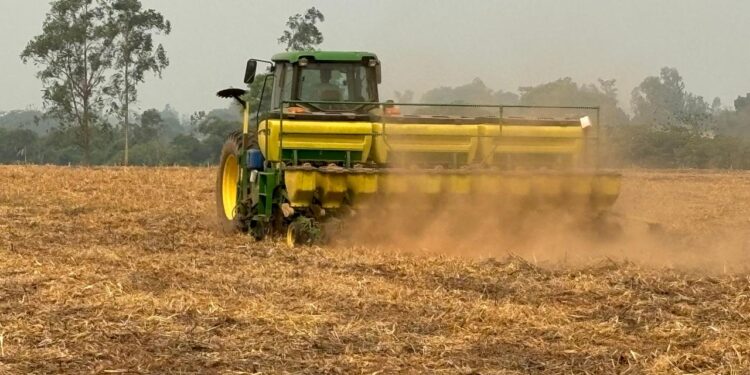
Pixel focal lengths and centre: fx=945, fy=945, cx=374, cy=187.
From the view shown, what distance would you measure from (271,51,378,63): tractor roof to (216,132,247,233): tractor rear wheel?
136 cm

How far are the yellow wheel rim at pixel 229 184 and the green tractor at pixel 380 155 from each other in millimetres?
1109

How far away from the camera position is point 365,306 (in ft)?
20.5

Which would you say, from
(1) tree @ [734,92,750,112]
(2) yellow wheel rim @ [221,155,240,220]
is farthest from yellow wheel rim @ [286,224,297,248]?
(1) tree @ [734,92,750,112]

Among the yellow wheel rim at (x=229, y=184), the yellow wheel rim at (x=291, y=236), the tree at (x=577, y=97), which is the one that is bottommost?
the yellow wheel rim at (x=291, y=236)

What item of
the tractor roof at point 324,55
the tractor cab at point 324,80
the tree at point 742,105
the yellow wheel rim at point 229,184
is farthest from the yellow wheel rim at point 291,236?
the tree at point 742,105

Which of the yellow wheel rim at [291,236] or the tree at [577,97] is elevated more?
the tree at [577,97]

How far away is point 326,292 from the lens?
6727 mm

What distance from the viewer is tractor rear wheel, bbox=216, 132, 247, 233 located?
11.9m

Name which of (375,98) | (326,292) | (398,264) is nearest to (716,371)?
(326,292)

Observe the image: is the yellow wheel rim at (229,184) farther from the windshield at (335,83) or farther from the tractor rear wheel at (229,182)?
the windshield at (335,83)

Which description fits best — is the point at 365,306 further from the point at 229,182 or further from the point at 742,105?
the point at 742,105

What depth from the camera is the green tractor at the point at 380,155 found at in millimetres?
9422

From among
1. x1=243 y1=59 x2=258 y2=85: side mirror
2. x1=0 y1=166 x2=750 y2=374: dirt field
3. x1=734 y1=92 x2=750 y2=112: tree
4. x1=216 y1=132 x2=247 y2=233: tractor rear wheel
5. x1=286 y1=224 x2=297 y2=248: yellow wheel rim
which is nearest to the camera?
x1=0 y1=166 x2=750 y2=374: dirt field

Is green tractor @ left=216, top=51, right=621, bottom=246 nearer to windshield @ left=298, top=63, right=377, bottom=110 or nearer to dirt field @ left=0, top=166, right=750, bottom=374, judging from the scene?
windshield @ left=298, top=63, right=377, bottom=110
